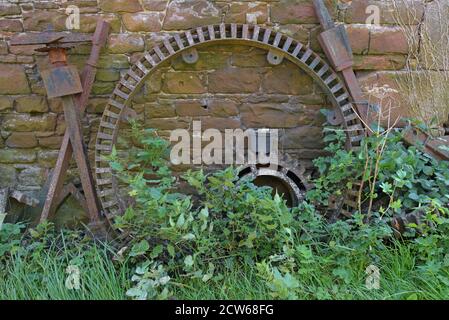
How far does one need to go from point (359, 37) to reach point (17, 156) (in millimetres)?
2482

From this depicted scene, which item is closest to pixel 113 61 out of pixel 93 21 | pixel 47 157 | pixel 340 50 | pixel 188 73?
pixel 93 21

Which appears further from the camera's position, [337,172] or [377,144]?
[337,172]

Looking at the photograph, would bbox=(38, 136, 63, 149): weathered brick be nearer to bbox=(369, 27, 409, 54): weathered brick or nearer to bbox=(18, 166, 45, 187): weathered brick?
bbox=(18, 166, 45, 187): weathered brick

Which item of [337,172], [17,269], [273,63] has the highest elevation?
[273,63]

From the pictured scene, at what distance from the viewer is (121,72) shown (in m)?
3.08

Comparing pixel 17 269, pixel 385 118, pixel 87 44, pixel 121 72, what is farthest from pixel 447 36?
pixel 17 269

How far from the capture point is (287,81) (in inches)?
124

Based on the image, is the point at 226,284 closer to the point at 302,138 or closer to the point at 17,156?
the point at 302,138

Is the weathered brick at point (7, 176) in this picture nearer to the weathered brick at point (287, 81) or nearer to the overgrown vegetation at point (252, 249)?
the overgrown vegetation at point (252, 249)

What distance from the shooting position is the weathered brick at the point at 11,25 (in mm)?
3006

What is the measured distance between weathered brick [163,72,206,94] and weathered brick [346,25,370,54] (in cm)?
104
